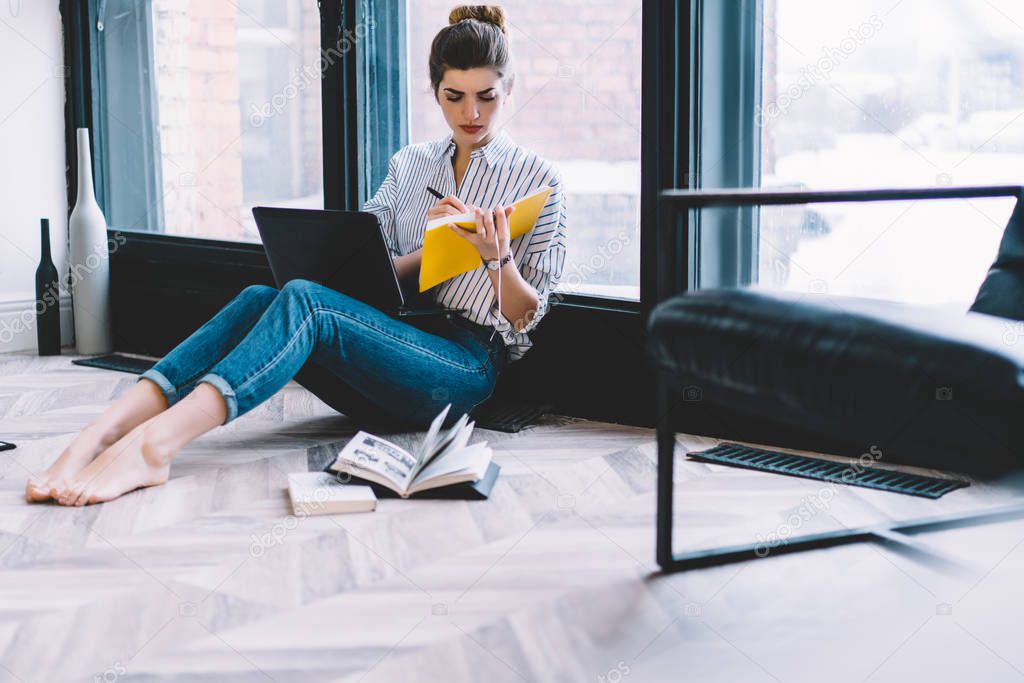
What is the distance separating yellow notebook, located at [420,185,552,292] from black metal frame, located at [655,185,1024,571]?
56 centimetres

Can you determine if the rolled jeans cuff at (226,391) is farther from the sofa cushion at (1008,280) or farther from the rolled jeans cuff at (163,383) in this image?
the sofa cushion at (1008,280)

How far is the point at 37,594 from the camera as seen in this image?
168 centimetres

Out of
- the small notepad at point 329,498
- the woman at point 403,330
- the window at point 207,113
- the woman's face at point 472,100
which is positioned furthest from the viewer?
the window at point 207,113

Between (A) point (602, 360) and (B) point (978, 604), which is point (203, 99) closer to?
(A) point (602, 360)

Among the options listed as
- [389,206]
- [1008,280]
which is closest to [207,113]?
[389,206]

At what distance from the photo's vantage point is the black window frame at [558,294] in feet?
8.70

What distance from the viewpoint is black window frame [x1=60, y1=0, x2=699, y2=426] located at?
2.65 m

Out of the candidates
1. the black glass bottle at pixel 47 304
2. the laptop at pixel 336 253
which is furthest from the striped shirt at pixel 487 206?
the black glass bottle at pixel 47 304

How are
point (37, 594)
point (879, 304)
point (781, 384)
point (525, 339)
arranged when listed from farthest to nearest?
point (525, 339) < point (37, 594) < point (879, 304) < point (781, 384)

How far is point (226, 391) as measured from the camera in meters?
2.18

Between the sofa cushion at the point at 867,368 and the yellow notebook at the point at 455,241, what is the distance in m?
0.74

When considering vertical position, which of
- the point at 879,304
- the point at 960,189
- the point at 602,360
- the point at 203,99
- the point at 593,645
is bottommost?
the point at 593,645

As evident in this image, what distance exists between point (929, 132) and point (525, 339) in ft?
3.32

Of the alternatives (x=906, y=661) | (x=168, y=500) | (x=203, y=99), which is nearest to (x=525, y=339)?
(x=168, y=500)
